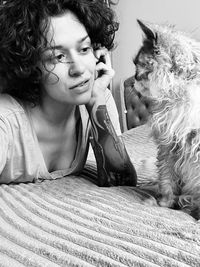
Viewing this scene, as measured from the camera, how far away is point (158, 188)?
1096 mm

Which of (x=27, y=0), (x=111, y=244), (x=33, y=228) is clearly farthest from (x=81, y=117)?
(x=111, y=244)

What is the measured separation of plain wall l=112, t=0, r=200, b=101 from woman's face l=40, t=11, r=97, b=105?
4.55ft

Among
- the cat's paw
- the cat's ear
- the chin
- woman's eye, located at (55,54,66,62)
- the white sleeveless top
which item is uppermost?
the cat's ear

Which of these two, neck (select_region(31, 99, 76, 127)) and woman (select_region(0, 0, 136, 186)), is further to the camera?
neck (select_region(31, 99, 76, 127))

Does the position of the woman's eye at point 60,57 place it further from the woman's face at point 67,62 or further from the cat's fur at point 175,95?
the cat's fur at point 175,95

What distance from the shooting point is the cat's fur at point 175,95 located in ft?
3.03

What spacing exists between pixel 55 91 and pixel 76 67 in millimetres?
110

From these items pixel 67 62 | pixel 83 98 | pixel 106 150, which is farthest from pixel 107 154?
pixel 67 62

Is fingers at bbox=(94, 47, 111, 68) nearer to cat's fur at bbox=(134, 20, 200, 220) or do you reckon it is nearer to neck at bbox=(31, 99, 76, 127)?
neck at bbox=(31, 99, 76, 127)

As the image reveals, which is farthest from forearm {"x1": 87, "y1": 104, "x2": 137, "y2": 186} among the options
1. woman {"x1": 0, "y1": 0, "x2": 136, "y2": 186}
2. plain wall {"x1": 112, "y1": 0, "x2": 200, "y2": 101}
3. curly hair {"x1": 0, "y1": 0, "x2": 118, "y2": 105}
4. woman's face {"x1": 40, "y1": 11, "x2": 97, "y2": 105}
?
plain wall {"x1": 112, "y1": 0, "x2": 200, "y2": 101}

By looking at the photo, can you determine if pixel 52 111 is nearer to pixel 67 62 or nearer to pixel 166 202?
pixel 67 62

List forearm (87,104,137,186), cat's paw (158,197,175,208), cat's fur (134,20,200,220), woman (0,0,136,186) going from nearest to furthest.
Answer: cat's fur (134,20,200,220)
cat's paw (158,197,175,208)
woman (0,0,136,186)
forearm (87,104,137,186)

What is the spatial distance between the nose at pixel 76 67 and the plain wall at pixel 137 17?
1.44 meters

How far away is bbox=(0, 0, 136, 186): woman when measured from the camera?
3.79ft
